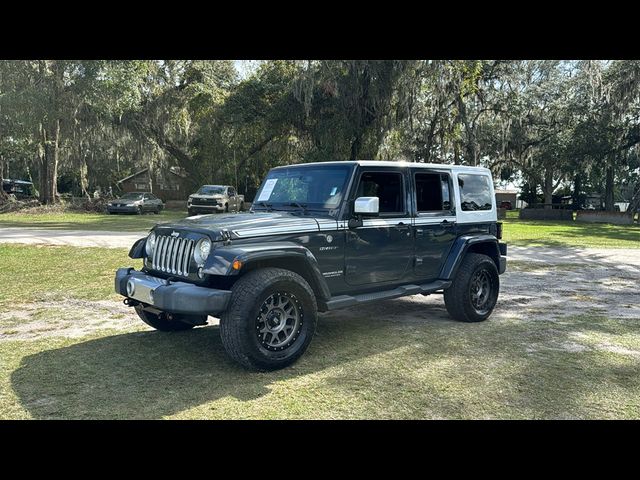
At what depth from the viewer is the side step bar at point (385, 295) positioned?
500cm

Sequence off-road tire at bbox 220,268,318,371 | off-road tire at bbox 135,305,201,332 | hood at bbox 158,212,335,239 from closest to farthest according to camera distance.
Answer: off-road tire at bbox 220,268,318,371, hood at bbox 158,212,335,239, off-road tire at bbox 135,305,201,332

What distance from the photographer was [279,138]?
104 ft

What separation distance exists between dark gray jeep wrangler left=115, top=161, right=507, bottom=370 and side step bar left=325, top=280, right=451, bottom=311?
1cm

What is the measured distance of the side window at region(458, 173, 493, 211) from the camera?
6.53 meters

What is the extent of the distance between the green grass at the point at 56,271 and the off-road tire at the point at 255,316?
160 inches

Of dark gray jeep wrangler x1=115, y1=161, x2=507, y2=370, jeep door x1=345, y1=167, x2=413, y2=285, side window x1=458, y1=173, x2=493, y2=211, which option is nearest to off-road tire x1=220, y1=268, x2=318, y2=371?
dark gray jeep wrangler x1=115, y1=161, x2=507, y2=370

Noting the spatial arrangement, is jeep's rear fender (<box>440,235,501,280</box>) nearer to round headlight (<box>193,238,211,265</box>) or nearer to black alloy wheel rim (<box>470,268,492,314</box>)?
black alloy wheel rim (<box>470,268,492,314</box>)

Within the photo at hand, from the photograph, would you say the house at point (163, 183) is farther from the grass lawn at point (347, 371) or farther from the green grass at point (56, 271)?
the grass lawn at point (347, 371)

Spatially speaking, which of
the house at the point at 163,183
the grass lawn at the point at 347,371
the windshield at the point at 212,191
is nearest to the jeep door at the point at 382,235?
the grass lawn at the point at 347,371

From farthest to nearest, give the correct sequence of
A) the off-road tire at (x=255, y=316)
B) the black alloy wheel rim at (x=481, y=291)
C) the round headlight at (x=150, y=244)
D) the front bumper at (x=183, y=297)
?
the black alloy wheel rim at (x=481, y=291) < the round headlight at (x=150, y=244) < the off-road tire at (x=255, y=316) < the front bumper at (x=183, y=297)

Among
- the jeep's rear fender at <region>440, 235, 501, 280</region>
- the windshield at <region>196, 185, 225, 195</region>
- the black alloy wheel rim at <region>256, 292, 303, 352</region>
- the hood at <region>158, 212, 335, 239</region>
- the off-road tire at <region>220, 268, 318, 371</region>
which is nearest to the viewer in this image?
the off-road tire at <region>220, 268, 318, 371</region>
